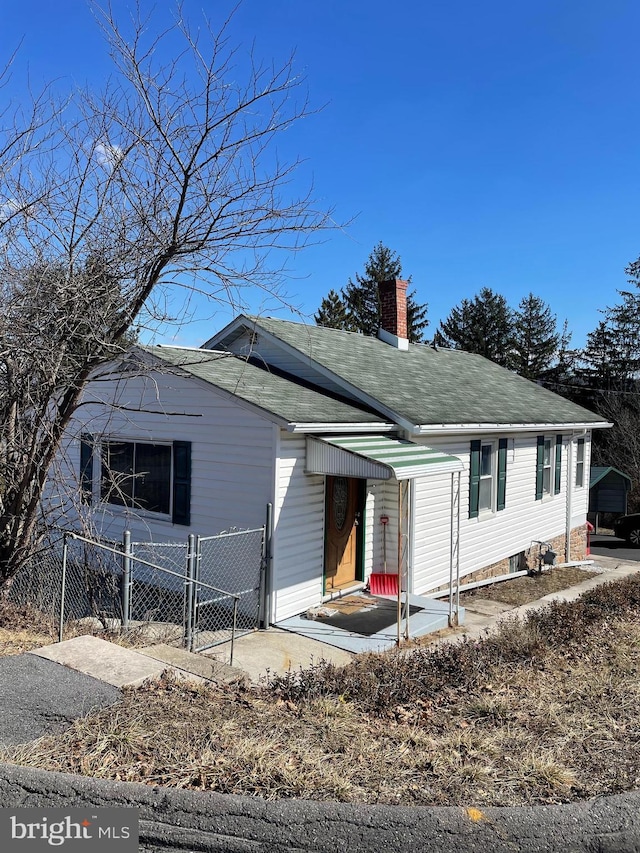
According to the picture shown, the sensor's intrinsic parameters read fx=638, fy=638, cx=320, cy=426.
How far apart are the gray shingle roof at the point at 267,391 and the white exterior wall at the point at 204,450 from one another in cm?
24

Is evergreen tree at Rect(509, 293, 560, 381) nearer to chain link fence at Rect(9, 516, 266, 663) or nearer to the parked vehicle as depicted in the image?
the parked vehicle

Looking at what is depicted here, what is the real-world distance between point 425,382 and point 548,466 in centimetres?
478

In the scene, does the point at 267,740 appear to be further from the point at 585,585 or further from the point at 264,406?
the point at 585,585

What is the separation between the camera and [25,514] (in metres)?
6.96

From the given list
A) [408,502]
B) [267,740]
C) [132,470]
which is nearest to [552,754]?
[267,740]

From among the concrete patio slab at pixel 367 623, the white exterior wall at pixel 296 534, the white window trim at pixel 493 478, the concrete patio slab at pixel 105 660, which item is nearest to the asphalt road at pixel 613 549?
the white window trim at pixel 493 478

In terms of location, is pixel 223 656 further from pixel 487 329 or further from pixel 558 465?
pixel 487 329

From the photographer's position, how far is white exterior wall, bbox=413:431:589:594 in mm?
11484

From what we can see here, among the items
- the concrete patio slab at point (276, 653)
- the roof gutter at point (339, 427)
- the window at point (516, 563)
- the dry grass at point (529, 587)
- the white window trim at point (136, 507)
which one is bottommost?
the dry grass at point (529, 587)

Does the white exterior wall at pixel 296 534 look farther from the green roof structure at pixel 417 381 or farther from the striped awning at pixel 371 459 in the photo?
the green roof structure at pixel 417 381

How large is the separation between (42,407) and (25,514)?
4.20 feet

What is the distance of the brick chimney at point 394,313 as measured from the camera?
16.7m

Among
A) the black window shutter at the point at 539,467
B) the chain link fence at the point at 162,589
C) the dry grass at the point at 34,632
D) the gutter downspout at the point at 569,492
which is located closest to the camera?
the dry grass at the point at 34,632

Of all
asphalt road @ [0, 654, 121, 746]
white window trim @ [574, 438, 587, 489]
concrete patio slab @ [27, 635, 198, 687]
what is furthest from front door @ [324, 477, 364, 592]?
white window trim @ [574, 438, 587, 489]
